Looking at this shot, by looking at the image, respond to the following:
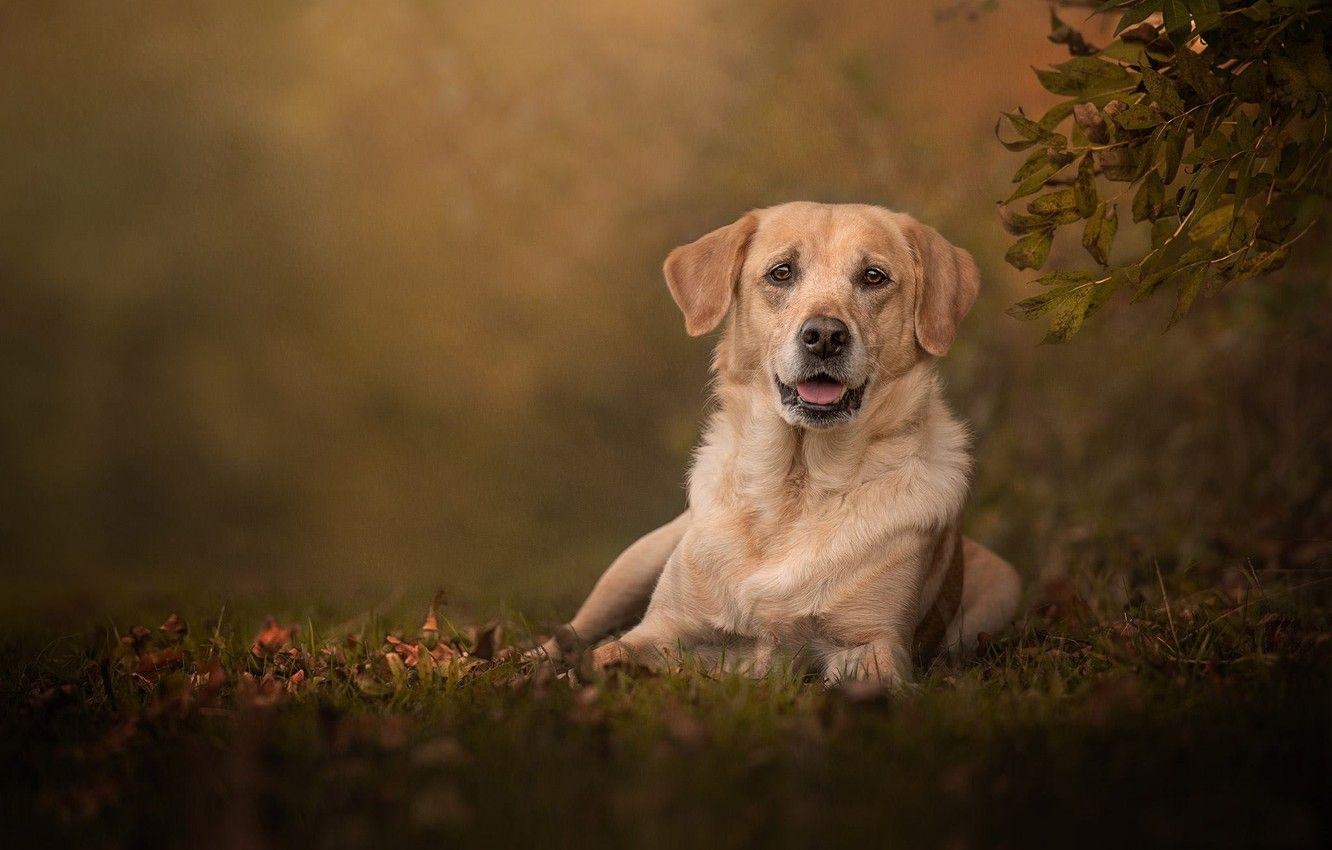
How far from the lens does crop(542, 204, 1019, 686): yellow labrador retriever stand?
12.0 ft

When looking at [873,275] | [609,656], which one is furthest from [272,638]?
[873,275]

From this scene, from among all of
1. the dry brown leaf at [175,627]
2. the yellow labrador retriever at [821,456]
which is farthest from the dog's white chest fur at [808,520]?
the dry brown leaf at [175,627]

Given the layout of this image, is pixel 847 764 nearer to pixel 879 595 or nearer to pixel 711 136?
pixel 879 595

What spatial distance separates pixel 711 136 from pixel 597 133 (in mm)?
1032

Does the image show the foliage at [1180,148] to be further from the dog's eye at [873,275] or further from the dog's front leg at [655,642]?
the dog's front leg at [655,642]

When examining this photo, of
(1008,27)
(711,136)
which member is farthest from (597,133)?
(1008,27)

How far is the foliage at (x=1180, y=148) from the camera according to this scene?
315cm

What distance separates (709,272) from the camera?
4.08 meters

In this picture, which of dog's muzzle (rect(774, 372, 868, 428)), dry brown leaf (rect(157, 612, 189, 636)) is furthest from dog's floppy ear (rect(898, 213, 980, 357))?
dry brown leaf (rect(157, 612, 189, 636))

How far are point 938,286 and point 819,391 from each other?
1.85 ft

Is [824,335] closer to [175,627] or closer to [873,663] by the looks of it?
[873,663]

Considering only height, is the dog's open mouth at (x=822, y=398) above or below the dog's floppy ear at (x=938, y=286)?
below

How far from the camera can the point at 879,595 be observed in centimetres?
364

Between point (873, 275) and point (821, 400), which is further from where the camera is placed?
point (873, 275)
